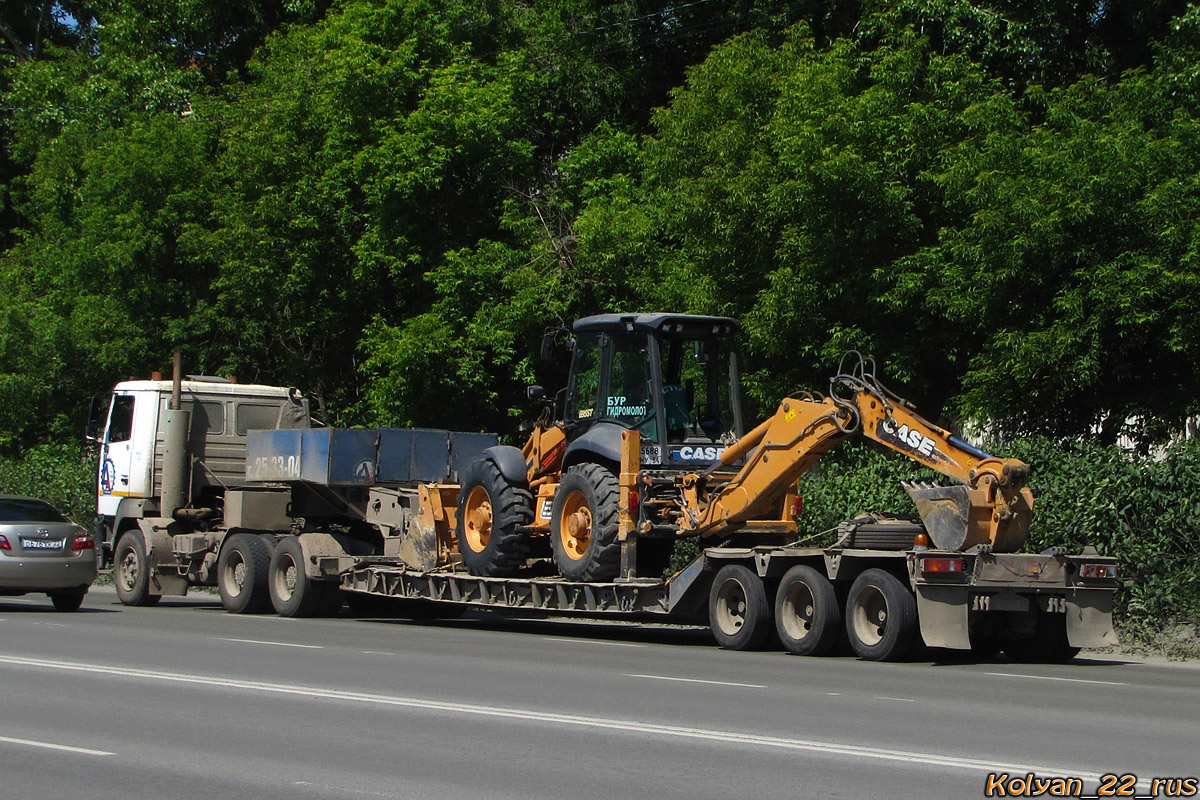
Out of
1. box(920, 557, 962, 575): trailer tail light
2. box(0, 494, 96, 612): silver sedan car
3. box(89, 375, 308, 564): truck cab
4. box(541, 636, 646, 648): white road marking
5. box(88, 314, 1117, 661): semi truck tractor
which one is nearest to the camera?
box(920, 557, 962, 575): trailer tail light

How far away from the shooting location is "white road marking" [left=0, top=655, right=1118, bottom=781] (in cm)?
805

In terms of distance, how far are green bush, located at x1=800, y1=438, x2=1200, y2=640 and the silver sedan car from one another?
12226mm

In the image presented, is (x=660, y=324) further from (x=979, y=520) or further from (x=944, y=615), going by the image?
(x=944, y=615)

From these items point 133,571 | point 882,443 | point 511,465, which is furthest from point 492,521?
point 133,571

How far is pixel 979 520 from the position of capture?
45.0ft

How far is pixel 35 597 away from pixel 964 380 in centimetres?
1492

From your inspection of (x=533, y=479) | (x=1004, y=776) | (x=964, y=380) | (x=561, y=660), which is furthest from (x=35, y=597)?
(x=1004, y=776)

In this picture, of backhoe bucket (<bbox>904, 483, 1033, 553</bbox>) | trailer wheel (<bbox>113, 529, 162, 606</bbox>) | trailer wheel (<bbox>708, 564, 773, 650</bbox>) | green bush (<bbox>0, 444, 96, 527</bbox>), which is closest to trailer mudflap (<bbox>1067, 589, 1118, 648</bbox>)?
backhoe bucket (<bbox>904, 483, 1033, 553</bbox>)

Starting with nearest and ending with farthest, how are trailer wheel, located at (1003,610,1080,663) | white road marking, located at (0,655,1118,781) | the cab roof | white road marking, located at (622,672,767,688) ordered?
1. white road marking, located at (0,655,1118,781)
2. white road marking, located at (622,672,767,688)
3. trailer wheel, located at (1003,610,1080,663)
4. the cab roof

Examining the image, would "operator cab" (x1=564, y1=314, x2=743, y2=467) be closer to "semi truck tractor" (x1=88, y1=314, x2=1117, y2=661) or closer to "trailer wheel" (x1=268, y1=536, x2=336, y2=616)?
"semi truck tractor" (x1=88, y1=314, x2=1117, y2=661)

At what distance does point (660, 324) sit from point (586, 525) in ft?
7.92

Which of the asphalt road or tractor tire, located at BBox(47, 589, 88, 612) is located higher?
tractor tire, located at BBox(47, 589, 88, 612)

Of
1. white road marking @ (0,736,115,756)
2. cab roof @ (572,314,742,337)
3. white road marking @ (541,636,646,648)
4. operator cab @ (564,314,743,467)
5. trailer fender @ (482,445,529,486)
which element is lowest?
white road marking @ (0,736,115,756)

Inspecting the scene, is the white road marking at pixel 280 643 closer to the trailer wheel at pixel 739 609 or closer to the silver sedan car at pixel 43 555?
the trailer wheel at pixel 739 609
